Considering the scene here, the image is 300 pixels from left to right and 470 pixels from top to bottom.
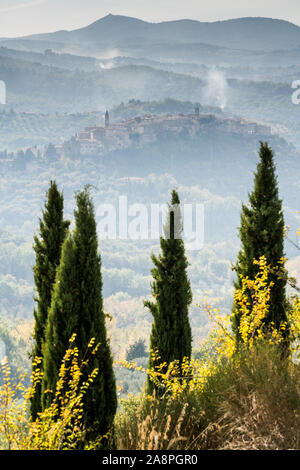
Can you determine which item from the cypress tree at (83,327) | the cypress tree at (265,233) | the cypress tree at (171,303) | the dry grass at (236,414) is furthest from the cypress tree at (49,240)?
the cypress tree at (265,233)

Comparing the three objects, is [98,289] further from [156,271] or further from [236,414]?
[156,271]

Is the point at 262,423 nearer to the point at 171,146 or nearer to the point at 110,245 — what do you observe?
the point at 110,245

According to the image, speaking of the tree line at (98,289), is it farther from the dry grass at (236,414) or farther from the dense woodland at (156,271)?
the dry grass at (236,414)

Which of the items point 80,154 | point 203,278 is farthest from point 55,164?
point 203,278

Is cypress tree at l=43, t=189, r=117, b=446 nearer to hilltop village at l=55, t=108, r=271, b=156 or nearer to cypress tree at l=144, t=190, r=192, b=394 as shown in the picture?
cypress tree at l=144, t=190, r=192, b=394

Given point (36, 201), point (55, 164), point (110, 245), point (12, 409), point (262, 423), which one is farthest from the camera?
point (55, 164)

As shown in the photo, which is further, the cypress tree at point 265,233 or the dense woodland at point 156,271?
the cypress tree at point 265,233

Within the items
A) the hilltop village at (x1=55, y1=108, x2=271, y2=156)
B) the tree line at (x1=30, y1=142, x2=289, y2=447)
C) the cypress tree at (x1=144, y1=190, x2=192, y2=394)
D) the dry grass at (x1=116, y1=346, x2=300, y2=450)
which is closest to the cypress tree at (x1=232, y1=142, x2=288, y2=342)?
the tree line at (x1=30, y1=142, x2=289, y2=447)
